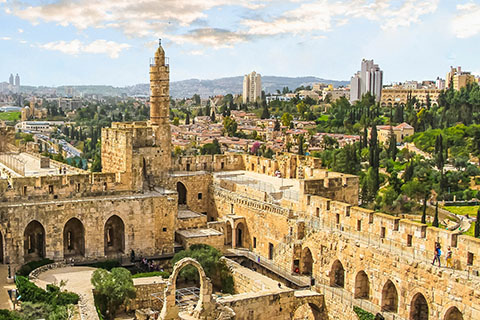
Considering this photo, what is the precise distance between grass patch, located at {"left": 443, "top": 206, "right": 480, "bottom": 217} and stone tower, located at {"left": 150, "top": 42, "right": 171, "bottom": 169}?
3554 centimetres

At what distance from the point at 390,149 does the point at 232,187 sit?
47.1 metres

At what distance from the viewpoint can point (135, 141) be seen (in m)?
29.5

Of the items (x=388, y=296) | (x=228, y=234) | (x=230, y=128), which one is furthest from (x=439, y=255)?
(x=230, y=128)

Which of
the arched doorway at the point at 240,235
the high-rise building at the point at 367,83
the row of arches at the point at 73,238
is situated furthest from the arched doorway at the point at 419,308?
the high-rise building at the point at 367,83

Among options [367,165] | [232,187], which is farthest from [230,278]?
[367,165]

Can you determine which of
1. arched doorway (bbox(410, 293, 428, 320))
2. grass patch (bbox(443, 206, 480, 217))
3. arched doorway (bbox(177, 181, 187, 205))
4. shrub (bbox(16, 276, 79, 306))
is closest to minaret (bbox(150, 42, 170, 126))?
arched doorway (bbox(177, 181, 187, 205))

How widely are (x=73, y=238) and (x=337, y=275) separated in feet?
37.4

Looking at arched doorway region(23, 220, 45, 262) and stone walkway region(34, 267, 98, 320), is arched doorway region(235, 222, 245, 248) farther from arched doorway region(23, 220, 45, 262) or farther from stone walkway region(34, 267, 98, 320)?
arched doorway region(23, 220, 45, 262)

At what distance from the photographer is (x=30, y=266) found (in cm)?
2242

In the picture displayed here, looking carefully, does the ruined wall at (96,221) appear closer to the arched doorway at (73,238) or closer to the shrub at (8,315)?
the arched doorway at (73,238)

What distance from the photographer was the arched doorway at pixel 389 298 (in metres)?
19.7

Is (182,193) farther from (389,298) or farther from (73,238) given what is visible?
(389,298)

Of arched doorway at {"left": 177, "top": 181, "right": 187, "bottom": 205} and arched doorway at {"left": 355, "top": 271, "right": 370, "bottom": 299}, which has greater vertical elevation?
arched doorway at {"left": 177, "top": 181, "right": 187, "bottom": 205}

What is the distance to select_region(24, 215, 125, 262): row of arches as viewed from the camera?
2450 centimetres
